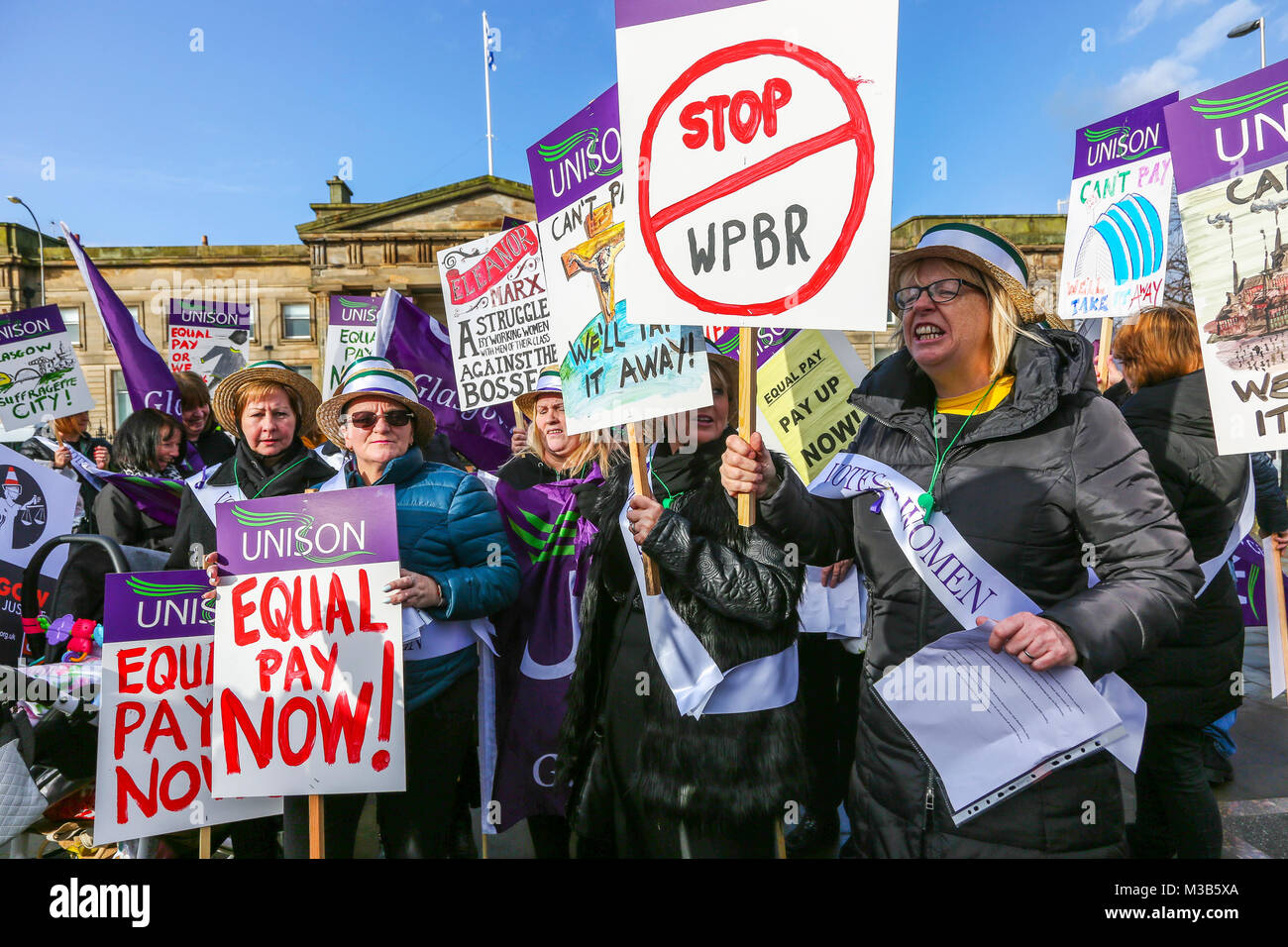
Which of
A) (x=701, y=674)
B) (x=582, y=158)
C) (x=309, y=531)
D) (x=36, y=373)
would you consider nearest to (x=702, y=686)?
(x=701, y=674)

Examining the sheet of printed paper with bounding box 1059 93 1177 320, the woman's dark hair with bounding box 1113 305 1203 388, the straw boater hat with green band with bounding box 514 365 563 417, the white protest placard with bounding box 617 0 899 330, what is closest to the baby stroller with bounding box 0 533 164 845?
the straw boater hat with green band with bounding box 514 365 563 417

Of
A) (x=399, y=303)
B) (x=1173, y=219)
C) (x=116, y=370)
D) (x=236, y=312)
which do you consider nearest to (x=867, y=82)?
(x=1173, y=219)

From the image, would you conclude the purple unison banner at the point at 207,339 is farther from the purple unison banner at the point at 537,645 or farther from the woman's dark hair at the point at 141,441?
the purple unison banner at the point at 537,645

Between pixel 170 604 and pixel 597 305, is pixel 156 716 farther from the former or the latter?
pixel 597 305

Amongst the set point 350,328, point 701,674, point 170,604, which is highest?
point 350,328

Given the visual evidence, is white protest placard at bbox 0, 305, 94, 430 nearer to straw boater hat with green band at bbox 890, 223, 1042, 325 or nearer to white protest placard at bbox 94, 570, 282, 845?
white protest placard at bbox 94, 570, 282, 845

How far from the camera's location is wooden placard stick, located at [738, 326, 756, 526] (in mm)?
1997

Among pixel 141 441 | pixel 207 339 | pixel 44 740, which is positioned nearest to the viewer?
pixel 44 740

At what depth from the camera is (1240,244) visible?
227 centimetres

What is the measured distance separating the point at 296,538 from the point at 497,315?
247 centimetres

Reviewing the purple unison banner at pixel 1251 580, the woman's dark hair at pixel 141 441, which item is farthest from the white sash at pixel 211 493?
the purple unison banner at pixel 1251 580

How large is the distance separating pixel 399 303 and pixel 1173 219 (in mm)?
4689

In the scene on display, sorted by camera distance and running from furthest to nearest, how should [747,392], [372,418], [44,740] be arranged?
[372,418] → [44,740] → [747,392]
